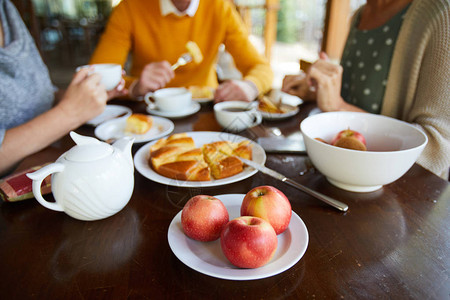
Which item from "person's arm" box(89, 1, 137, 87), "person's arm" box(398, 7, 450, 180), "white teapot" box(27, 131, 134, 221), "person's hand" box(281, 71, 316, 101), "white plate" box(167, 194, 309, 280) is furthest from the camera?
"person's arm" box(89, 1, 137, 87)

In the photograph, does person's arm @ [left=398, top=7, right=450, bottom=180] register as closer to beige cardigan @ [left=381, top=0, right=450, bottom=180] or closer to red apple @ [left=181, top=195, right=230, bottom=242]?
beige cardigan @ [left=381, top=0, right=450, bottom=180]

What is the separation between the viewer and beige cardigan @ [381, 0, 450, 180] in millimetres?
882

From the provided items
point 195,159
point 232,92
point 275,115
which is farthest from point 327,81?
point 195,159

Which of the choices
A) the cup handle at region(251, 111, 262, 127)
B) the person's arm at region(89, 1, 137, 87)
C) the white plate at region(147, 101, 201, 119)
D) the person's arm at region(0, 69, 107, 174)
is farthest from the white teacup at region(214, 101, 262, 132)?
the person's arm at region(89, 1, 137, 87)

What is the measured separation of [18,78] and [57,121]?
0.35 metres

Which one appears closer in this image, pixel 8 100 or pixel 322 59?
pixel 8 100

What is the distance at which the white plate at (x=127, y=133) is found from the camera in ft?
3.44

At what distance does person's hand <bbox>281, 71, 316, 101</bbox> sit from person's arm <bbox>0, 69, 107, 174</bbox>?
77cm

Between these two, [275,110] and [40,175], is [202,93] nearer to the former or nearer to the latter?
[275,110]

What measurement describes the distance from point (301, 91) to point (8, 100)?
1167 millimetres

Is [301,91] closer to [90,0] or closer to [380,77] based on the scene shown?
[380,77]

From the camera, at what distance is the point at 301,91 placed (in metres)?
1.38

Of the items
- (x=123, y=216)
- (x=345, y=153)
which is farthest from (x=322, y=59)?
(x=123, y=216)

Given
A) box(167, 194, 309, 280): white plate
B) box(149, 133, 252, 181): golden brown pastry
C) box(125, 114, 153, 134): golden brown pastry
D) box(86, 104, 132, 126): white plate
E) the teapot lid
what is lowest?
box(86, 104, 132, 126): white plate
